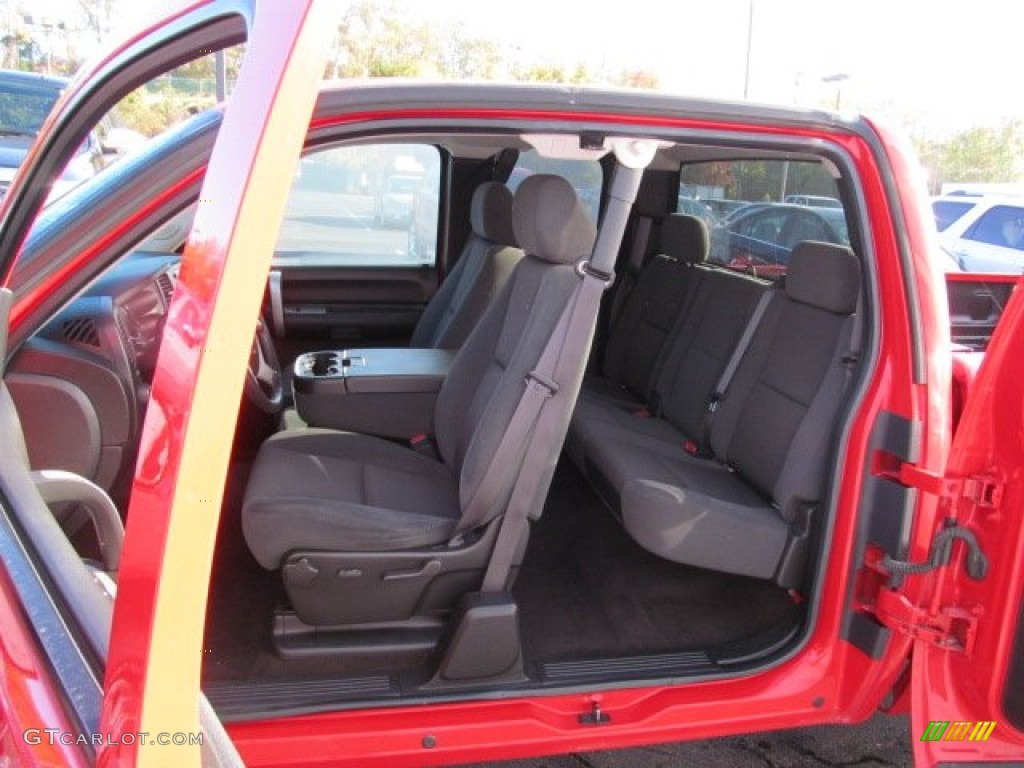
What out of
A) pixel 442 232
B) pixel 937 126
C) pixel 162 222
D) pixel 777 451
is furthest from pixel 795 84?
pixel 162 222

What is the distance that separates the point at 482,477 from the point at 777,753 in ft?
3.83

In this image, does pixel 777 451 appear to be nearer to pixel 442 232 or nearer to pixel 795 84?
pixel 442 232

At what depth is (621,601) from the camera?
2.65 m

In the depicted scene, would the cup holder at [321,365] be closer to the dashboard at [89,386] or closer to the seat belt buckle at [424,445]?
the seat belt buckle at [424,445]

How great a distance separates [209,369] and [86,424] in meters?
1.73

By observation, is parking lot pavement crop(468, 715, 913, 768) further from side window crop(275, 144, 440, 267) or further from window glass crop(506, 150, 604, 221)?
side window crop(275, 144, 440, 267)

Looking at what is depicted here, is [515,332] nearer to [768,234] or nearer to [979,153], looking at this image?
[768,234]

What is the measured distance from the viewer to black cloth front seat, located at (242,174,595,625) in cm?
Answer: 207

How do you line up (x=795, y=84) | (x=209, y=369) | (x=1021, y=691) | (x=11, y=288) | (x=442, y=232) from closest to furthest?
(x=209, y=369)
(x=11, y=288)
(x=1021, y=691)
(x=442, y=232)
(x=795, y=84)

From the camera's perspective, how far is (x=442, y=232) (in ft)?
14.9

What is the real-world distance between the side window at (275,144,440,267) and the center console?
1137 millimetres

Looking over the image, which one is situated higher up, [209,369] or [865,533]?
[209,369]

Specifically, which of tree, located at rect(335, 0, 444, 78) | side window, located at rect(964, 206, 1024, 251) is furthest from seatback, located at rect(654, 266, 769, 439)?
tree, located at rect(335, 0, 444, 78)

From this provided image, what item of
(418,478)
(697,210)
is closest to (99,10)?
(697,210)
